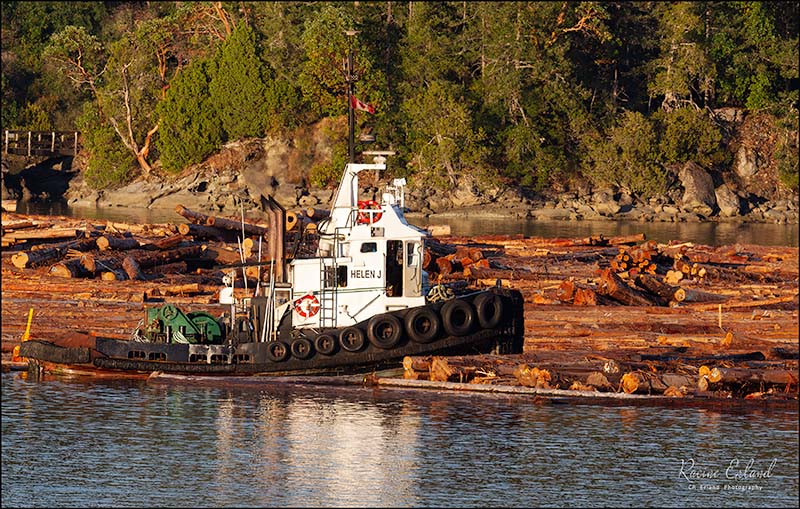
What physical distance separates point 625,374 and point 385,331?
4883 mm

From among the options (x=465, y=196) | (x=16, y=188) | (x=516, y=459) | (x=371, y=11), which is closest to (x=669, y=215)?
(x=465, y=196)

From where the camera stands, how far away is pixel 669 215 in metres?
72.8

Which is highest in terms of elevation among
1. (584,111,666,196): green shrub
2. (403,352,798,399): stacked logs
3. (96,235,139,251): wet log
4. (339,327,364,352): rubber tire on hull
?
(584,111,666,196): green shrub

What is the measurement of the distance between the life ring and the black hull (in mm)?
1994

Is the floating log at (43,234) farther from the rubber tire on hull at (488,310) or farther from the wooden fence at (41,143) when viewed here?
the wooden fence at (41,143)

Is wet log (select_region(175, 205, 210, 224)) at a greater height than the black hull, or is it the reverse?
wet log (select_region(175, 205, 210, 224))

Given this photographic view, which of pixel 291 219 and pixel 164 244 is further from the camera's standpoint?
pixel 291 219

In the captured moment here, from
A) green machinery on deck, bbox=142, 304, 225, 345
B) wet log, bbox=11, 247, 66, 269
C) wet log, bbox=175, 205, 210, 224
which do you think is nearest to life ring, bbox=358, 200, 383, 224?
green machinery on deck, bbox=142, 304, 225, 345

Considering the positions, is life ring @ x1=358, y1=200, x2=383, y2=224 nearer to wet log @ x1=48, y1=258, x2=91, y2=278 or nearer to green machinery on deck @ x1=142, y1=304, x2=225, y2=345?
green machinery on deck @ x1=142, y1=304, x2=225, y2=345

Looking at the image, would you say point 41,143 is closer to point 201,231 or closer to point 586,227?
point 586,227

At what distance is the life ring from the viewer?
94.0 ft

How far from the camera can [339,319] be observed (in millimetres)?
28906

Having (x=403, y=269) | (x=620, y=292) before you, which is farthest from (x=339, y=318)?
(x=620, y=292)

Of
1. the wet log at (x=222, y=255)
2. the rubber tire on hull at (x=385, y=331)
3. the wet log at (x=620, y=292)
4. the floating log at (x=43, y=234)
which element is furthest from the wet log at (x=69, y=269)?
the wet log at (x=620, y=292)
